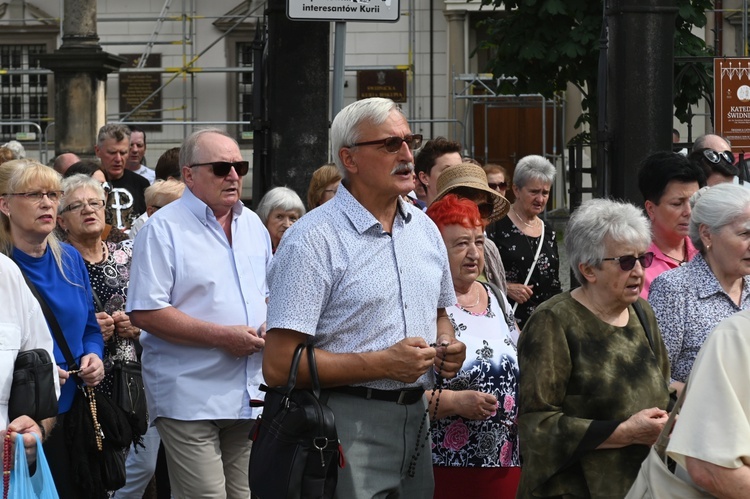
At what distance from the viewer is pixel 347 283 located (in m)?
A: 4.43

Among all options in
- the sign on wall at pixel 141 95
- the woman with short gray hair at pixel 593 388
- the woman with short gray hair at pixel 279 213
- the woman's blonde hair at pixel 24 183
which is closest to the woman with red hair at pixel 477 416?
the woman with short gray hair at pixel 593 388

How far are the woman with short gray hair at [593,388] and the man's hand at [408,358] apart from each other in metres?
0.58

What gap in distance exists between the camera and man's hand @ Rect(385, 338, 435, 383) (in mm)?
4336

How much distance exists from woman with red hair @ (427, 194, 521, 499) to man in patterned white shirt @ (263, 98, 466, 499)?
0.81 meters

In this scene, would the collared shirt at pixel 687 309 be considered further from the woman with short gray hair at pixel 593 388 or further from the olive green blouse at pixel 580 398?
the olive green blouse at pixel 580 398

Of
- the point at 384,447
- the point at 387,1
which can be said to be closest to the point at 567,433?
the point at 384,447

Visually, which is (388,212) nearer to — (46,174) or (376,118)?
(376,118)

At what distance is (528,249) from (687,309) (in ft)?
10.5

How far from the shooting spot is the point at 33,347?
483 centimetres

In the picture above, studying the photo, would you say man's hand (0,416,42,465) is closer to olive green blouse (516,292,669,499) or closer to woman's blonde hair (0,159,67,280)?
woman's blonde hair (0,159,67,280)

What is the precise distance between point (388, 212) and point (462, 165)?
2.49m

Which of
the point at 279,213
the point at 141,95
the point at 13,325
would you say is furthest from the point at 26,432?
the point at 141,95

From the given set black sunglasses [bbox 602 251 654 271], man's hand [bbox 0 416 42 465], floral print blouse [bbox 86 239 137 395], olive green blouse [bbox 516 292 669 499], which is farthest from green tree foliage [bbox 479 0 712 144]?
man's hand [bbox 0 416 42 465]

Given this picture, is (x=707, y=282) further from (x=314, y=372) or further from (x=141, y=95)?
(x=141, y=95)
